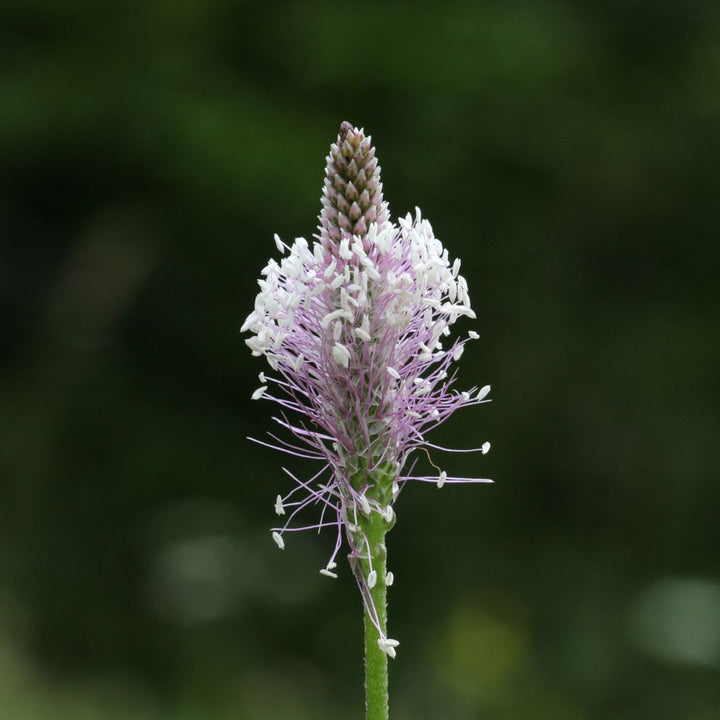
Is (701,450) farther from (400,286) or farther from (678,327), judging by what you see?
(400,286)

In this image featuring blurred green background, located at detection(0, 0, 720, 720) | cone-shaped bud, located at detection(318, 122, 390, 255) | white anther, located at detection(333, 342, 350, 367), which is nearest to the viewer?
cone-shaped bud, located at detection(318, 122, 390, 255)

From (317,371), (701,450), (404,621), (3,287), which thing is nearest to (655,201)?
(701,450)

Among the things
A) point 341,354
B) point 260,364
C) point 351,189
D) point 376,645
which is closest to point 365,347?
point 341,354

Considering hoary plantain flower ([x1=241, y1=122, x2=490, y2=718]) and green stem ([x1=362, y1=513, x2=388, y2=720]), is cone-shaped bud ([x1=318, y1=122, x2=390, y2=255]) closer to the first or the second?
hoary plantain flower ([x1=241, y1=122, x2=490, y2=718])

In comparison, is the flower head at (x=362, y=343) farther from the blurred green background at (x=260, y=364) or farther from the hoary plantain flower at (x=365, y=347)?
the blurred green background at (x=260, y=364)

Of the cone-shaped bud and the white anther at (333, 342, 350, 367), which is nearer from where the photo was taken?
the cone-shaped bud

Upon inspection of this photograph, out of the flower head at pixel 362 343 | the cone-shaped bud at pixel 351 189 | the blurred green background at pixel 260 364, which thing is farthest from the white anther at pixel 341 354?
the blurred green background at pixel 260 364

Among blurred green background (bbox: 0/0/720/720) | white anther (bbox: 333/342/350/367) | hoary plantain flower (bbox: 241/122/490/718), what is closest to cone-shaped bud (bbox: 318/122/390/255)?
hoary plantain flower (bbox: 241/122/490/718)

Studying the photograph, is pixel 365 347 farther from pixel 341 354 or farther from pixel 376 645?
pixel 376 645
